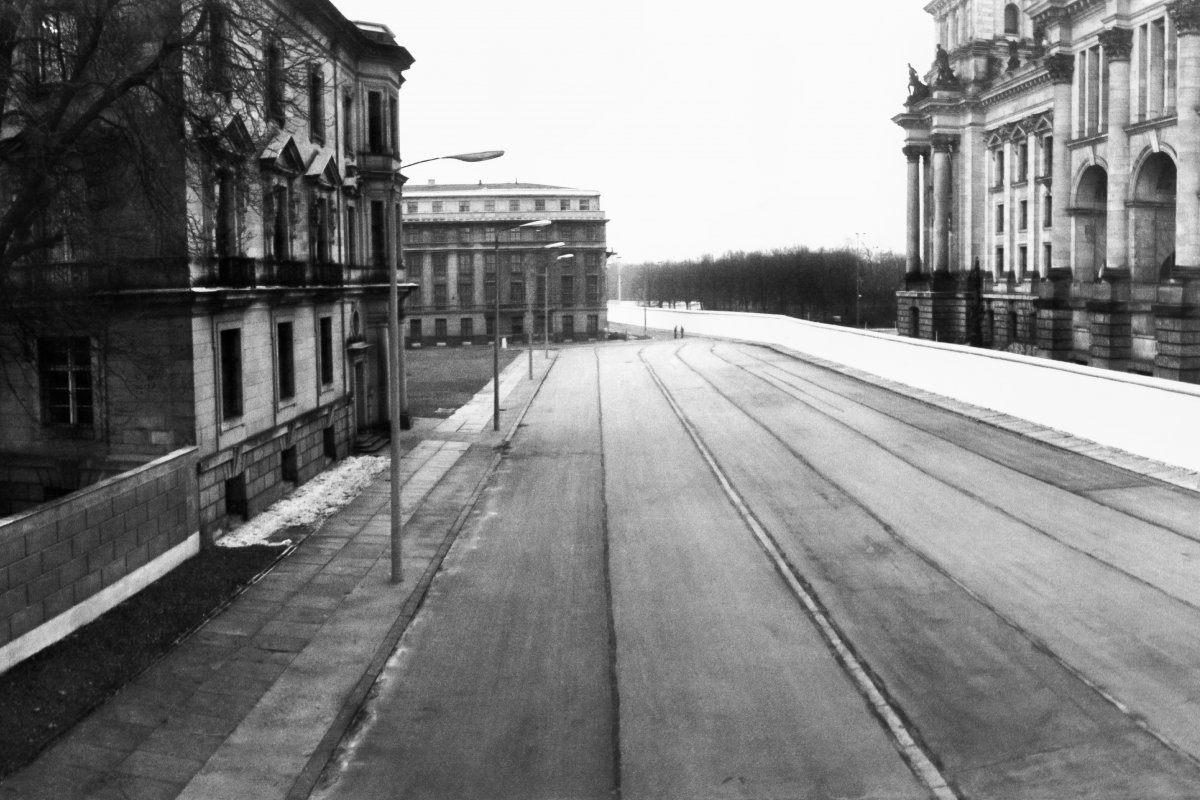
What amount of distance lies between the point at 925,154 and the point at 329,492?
228 ft

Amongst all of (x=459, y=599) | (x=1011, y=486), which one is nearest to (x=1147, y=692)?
(x=459, y=599)

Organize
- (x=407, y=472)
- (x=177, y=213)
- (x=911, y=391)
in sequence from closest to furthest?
(x=177, y=213)
(x=407, y=472)
(x=911, y=391)

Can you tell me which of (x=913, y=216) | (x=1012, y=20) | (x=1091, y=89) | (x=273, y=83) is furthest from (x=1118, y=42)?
(x=273, y=83)

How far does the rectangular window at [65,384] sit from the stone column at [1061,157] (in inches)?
1831

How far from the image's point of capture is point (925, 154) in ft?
279

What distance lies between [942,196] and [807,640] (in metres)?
73.6

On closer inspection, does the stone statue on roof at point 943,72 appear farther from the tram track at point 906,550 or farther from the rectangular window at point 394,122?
the rectangular window at point 394,122

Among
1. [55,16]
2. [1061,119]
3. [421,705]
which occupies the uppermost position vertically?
[1061,119]

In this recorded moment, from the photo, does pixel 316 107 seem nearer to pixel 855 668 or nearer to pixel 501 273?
pixel 855 668

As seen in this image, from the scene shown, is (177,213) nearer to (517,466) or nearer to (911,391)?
(517,466)

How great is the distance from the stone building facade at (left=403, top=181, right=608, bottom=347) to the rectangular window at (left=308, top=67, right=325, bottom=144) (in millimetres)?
68056

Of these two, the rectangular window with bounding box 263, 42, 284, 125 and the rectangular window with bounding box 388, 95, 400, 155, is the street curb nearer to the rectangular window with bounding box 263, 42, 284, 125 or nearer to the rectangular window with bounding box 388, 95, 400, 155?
the rectangular window with bounding box 263, 42, 284, 125

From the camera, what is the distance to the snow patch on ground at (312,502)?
21266mm

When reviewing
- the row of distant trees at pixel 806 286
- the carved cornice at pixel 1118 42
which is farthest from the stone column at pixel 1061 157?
the row of distant trees at pixel 806 286
